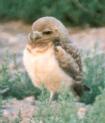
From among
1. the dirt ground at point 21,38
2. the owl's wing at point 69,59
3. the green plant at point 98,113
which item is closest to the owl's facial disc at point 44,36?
the owl's wing at point 69,59

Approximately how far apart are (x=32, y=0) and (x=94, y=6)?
4.14 ft

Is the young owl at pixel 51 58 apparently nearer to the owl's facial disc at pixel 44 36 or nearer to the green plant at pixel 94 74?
the owl's facial disc at pixel 44 36

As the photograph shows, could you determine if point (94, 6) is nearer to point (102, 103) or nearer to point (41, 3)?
point (41, 3)

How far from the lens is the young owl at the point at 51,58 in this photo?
7215mm

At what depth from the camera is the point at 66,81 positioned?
750 cm

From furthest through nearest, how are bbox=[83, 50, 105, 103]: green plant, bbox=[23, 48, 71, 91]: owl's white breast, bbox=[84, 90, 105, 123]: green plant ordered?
bbox=[83, 50, 105, 103]: green plant
bbox=[23, 48, 71, 91]: owl's white breast
bbox=[84, 90, 105, 123]: green plant

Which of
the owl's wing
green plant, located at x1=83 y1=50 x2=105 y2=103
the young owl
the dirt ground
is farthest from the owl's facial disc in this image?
the dirt ground

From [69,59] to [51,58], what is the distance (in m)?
0.34

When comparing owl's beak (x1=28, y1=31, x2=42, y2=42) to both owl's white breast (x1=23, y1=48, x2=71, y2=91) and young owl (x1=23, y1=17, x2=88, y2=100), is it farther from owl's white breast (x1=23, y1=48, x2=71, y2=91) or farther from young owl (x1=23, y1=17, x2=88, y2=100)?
owl's white breast (x1=23, y1=48, x2=71, y2=91)

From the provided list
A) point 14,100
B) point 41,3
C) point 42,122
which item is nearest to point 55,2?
point 41,3

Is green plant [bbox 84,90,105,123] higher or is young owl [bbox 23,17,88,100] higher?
green plant [bbox 84,90,105,123]

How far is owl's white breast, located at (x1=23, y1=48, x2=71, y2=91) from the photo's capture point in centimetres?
716

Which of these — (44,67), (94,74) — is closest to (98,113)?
(44,67)

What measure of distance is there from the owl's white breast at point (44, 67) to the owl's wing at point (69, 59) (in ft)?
0.19
